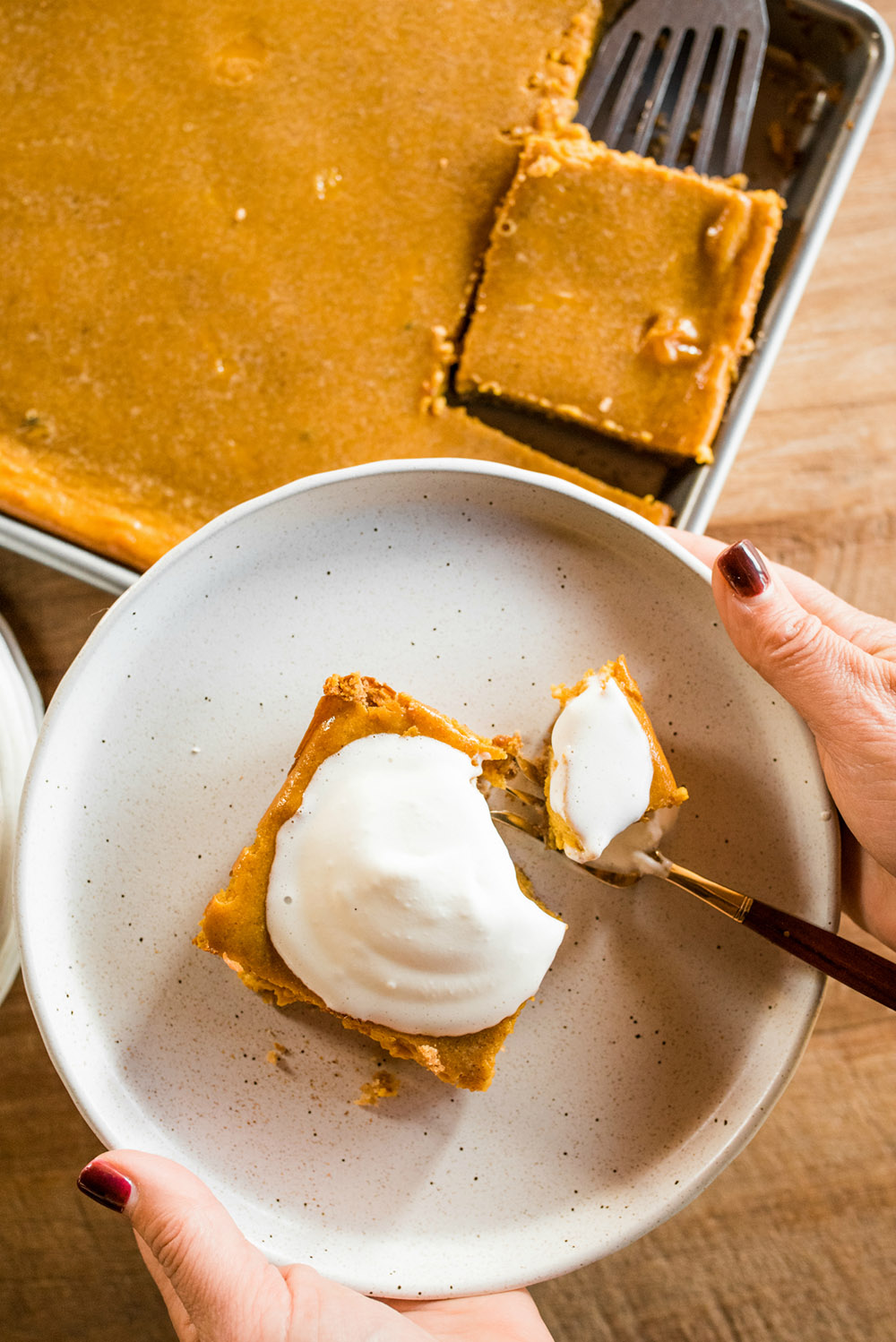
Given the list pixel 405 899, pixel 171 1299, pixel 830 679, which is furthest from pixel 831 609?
pixel 171 1299

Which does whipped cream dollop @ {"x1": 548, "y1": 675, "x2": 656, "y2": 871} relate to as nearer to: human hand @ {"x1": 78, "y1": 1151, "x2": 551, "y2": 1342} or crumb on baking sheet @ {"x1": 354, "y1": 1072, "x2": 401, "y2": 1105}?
crumb on baking sheet @ {"x1": 354, "y1": 1072, "x2": 401, "y2": 1105}

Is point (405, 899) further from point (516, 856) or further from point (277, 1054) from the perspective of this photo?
point (277, 1054)

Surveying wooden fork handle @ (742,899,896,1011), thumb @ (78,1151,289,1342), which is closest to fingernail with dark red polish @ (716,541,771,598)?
wooden fork handle @ (742,899,896,1011)

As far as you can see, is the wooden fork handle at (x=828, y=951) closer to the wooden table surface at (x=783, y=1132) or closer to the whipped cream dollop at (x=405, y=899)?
the whipped cream dollop at (x=405, y=899)

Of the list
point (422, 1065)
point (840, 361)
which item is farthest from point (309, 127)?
point (422, 1065)

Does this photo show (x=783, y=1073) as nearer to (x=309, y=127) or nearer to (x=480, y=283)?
(x=480, y=283)
